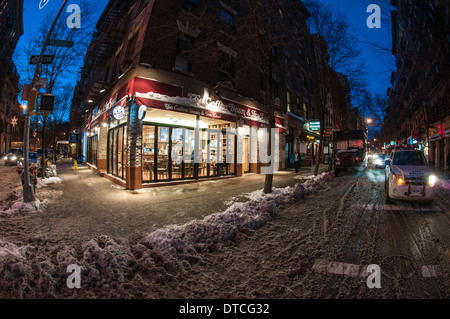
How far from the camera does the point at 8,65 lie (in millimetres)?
28469

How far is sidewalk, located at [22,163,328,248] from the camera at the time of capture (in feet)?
15.5

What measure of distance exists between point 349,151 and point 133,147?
1592cm

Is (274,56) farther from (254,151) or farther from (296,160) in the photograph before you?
(296,160)

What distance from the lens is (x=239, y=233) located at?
4.67 m

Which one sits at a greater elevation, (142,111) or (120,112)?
(120,112)

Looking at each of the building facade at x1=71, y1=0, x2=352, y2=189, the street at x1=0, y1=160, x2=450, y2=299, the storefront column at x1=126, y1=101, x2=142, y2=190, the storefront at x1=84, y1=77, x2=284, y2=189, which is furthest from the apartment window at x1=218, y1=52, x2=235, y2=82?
the street at x1=0, y1=160, x2=450, y2=299

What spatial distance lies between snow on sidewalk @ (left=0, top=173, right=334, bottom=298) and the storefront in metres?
5.98

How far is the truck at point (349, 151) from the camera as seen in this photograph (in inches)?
656

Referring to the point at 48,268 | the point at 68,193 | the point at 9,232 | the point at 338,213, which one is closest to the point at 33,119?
the point at 68,193

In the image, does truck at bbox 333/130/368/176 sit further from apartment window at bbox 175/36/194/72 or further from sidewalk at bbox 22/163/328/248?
apartment window at bbox 175/36/194/72

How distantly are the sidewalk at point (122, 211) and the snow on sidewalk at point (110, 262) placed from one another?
2.09ft

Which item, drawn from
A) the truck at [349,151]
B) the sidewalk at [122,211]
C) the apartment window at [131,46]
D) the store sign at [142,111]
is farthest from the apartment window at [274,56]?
the sidewalk at [122,211]

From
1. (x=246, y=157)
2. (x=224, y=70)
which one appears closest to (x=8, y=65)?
(x=224, y=70)
